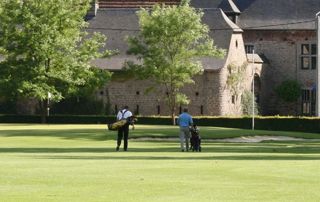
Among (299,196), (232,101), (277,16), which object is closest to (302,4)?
(277,16)

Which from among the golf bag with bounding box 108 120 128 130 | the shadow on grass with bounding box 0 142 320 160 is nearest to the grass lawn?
the shadow on grass with bounding box 0 142 320 160

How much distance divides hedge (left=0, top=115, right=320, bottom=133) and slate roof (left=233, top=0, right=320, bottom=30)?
20.8 metres

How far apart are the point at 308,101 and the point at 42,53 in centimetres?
2764

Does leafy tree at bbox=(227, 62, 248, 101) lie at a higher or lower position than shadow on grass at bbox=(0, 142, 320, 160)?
higher

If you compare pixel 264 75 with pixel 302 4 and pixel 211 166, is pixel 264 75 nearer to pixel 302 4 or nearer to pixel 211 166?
pixel 302 4

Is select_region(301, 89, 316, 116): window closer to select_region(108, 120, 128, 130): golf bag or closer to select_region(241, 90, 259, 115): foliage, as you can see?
select_region(241, 90, 259, 115): foliage

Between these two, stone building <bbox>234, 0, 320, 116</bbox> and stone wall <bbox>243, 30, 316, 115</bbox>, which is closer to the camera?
stone building <bbox>234, 0, 320, 116</bbox>

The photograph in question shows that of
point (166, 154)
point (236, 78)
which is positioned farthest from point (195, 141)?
point (236, 78)

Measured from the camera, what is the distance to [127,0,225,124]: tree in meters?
75.8

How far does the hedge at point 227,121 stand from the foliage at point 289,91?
18395mm

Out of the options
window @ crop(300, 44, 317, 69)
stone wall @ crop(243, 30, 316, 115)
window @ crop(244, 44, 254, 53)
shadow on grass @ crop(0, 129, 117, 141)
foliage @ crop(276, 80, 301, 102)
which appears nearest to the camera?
shadow on grass @ crop(0, 129, 117, 141)

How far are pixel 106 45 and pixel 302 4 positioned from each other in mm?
17461

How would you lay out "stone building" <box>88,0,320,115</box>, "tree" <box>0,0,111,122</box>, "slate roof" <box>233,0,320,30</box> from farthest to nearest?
"slate roof" <box>233,0,320,30</box> < "stone building" <box>88,0,320,115</box> < "tree" <box>0,0,111,122</box>

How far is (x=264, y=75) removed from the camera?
308ft
